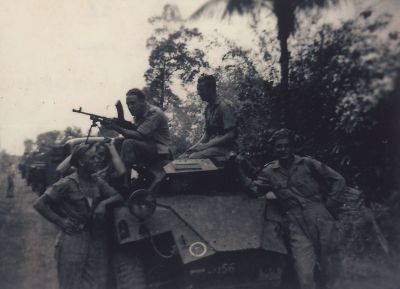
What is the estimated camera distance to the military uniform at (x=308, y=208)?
5348 millimetres

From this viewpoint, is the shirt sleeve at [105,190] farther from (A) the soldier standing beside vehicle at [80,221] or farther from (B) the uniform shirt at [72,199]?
(B) the uniform shirt at [72,199]

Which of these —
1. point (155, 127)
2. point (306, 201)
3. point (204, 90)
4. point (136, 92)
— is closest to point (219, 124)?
point (204, 90)

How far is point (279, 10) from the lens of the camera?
364 inches

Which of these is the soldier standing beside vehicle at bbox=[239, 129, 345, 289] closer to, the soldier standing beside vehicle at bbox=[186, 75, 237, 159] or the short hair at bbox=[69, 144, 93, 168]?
the soldier standing beside vehicle at bbox=[186, 75, 237, 159]

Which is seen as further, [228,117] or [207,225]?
[228,117]

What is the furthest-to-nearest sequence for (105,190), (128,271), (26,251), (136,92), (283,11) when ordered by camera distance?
(26,251), (283,11), (136,92), (105,190), (128,271)

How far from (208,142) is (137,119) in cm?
99

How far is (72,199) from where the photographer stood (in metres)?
5.10

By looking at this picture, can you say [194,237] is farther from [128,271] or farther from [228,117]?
[228,117]

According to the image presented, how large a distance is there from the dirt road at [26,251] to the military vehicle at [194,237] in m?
3.76

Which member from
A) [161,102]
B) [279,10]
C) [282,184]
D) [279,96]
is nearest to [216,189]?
[282,184]

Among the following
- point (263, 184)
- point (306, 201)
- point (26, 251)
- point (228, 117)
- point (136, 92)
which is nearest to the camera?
point (306, 201)

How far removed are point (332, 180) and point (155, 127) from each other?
2.26 meters

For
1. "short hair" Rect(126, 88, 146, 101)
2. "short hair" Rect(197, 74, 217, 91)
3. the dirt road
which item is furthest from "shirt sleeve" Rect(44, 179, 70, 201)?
the dirt road
